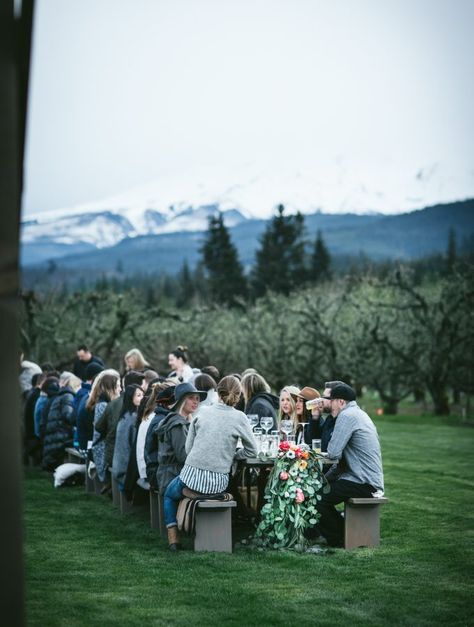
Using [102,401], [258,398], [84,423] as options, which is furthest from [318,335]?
[258,398]

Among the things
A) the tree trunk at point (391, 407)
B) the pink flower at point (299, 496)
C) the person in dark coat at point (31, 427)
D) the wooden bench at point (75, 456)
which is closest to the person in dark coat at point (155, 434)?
the pink flower at point (299, 496)

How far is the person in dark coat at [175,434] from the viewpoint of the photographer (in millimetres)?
10000

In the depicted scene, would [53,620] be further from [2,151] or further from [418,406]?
[418,406]

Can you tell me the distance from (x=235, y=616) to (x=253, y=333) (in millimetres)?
34857

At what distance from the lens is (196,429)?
9.58m

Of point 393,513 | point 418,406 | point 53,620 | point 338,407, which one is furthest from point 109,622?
point 418,406

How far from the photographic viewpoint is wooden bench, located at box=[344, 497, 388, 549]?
31.7ft

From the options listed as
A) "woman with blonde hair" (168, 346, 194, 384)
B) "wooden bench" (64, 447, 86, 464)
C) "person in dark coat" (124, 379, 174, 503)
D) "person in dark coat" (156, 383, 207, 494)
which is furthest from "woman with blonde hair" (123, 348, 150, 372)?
"person in dark coat" (156, 383, 207, 494)

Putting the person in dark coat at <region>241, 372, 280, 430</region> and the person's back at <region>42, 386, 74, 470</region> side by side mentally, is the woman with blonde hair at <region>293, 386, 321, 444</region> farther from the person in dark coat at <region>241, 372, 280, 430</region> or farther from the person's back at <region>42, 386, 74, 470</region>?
the person's back at <region>42, 386, 74, 470</region>

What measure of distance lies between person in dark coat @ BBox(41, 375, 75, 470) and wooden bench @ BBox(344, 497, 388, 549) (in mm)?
6824

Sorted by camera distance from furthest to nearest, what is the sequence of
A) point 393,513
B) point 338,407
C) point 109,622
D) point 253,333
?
1. point 253,333
2. point 393,513
3. point 338,407
4. point 109,622

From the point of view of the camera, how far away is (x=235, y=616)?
7.11 meters

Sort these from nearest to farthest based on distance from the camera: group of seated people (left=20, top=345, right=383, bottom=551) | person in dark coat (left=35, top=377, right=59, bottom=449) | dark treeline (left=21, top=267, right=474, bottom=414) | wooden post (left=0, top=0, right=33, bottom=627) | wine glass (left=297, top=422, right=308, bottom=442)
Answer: wooden post (left=0, top=0, right=33, bottom=627), group of seated people (left=20, top=345, right=383, bottom=551), wine glass (left=297, top=422, right=308, bottom=442), person in dark coat (left=35, top=377, right=59, bottom=449), dark treeline (left=21, top=267, right=474, bottom=414)

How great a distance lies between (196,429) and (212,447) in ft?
0.92
